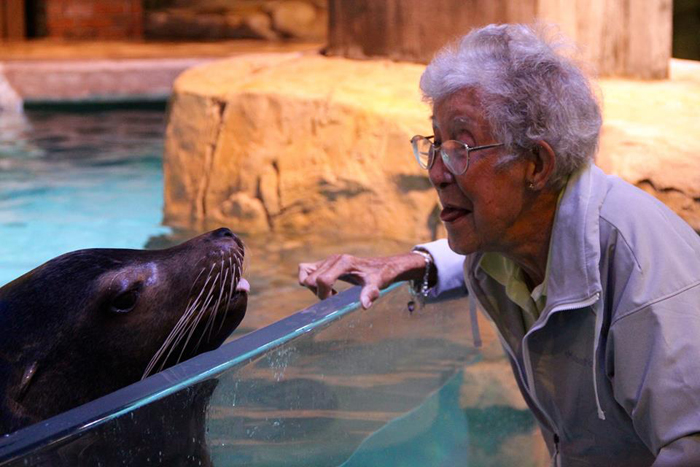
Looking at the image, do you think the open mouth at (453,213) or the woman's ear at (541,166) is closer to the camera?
the woman's ear at (541,166)

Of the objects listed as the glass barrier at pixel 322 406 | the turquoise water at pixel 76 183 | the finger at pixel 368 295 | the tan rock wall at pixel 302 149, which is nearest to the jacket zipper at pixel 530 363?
the finger at pixel 368 295

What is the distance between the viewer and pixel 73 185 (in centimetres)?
817

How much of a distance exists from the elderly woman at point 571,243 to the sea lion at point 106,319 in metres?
0.63

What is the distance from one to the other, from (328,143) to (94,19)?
10680 millimetres

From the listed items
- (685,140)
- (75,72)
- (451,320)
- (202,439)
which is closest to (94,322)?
(202,439)

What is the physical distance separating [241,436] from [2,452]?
772mm

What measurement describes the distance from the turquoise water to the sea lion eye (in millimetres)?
3693

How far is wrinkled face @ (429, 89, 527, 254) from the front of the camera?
2125 millimetres

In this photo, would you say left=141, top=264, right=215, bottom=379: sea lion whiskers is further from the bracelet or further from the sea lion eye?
the bracelet

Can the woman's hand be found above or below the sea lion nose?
below

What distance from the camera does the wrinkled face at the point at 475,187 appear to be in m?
2.12

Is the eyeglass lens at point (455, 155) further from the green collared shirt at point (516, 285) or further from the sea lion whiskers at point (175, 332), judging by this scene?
the sea lion whiskers at point (175, 332)

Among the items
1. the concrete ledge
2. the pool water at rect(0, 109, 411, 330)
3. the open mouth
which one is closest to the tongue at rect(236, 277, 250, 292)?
the open mouth

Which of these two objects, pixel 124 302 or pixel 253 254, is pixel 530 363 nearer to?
pixel 124 302
